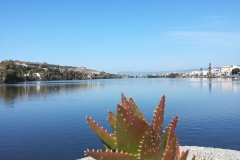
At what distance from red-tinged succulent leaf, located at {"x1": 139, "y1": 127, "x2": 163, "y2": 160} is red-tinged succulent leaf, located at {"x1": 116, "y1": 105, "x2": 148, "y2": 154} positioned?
45 mm

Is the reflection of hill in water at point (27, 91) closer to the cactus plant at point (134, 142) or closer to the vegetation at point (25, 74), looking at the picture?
the cactus plant at point (134, 142)

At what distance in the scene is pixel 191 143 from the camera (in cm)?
1334

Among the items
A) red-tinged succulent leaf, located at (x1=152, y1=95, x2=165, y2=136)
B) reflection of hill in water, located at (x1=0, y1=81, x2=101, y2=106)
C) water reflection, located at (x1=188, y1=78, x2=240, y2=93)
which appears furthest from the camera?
water reflection, located at (x1=188, y1=78, x2=240, y2=93)

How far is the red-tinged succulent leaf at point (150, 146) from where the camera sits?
1.38 m

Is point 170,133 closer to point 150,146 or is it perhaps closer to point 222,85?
point 150,146

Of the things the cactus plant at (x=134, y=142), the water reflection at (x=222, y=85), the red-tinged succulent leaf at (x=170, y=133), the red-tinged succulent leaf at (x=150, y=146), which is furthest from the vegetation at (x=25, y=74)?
the red-tinged succulent leaf at (x=150, y=146)

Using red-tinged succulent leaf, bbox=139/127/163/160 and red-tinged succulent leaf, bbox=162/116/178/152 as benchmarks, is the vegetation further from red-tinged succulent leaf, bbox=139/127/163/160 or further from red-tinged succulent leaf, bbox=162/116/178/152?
red-tinged succulent leaf, bbox=139/127/163/160

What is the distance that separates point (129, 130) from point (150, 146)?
5.2 inches

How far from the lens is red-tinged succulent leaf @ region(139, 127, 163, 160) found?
Result: 138cm

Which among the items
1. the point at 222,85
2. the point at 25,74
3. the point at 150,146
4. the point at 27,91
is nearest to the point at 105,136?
the point at 150,146

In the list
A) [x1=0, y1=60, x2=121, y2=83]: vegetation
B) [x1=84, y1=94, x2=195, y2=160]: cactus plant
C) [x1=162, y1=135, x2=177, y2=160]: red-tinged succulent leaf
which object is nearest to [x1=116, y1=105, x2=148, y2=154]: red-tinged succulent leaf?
[x1=84, y1=94, x2=195, y2=160]: cactus plant

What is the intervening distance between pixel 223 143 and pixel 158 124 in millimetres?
12994

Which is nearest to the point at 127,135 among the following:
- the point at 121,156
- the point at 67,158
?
the point at 121,156

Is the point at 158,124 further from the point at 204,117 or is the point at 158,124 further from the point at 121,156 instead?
the point at 204,117
